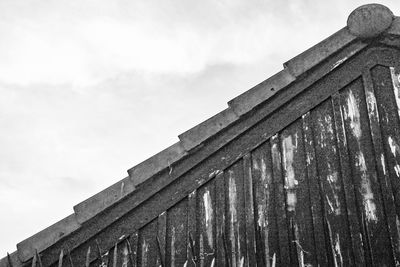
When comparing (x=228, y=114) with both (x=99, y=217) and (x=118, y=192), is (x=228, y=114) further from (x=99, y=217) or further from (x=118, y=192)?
(x=99, y=217)

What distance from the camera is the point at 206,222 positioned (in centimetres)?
380

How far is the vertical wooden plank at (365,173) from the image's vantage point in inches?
137

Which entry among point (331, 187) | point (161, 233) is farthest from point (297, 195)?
point (161, 233)

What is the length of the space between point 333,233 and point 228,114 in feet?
4.66

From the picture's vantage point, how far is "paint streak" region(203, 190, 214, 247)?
374 cm

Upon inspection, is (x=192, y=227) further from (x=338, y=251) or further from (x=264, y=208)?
(x=338, y=251)

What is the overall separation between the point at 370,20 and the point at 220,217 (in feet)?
7.79

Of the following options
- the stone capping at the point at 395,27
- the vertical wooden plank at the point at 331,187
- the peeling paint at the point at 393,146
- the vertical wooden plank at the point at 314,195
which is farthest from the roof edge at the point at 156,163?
the stone capping at the point at 395,27

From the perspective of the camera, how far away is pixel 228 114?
4.06 metres

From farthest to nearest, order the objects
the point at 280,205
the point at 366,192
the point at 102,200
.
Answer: the point at 102,200 < the point at 280,205 < the point at 366,192

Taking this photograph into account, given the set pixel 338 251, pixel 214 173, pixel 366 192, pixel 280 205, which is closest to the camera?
pixel 338 251

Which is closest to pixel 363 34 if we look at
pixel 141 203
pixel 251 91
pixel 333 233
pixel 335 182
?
pixel 251 91

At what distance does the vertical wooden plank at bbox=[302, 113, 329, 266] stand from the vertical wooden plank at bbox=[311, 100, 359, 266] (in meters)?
0.03

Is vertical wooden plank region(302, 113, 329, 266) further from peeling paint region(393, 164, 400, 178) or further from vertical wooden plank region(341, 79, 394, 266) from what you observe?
peeling paint region(393, 164, 400, 178)
